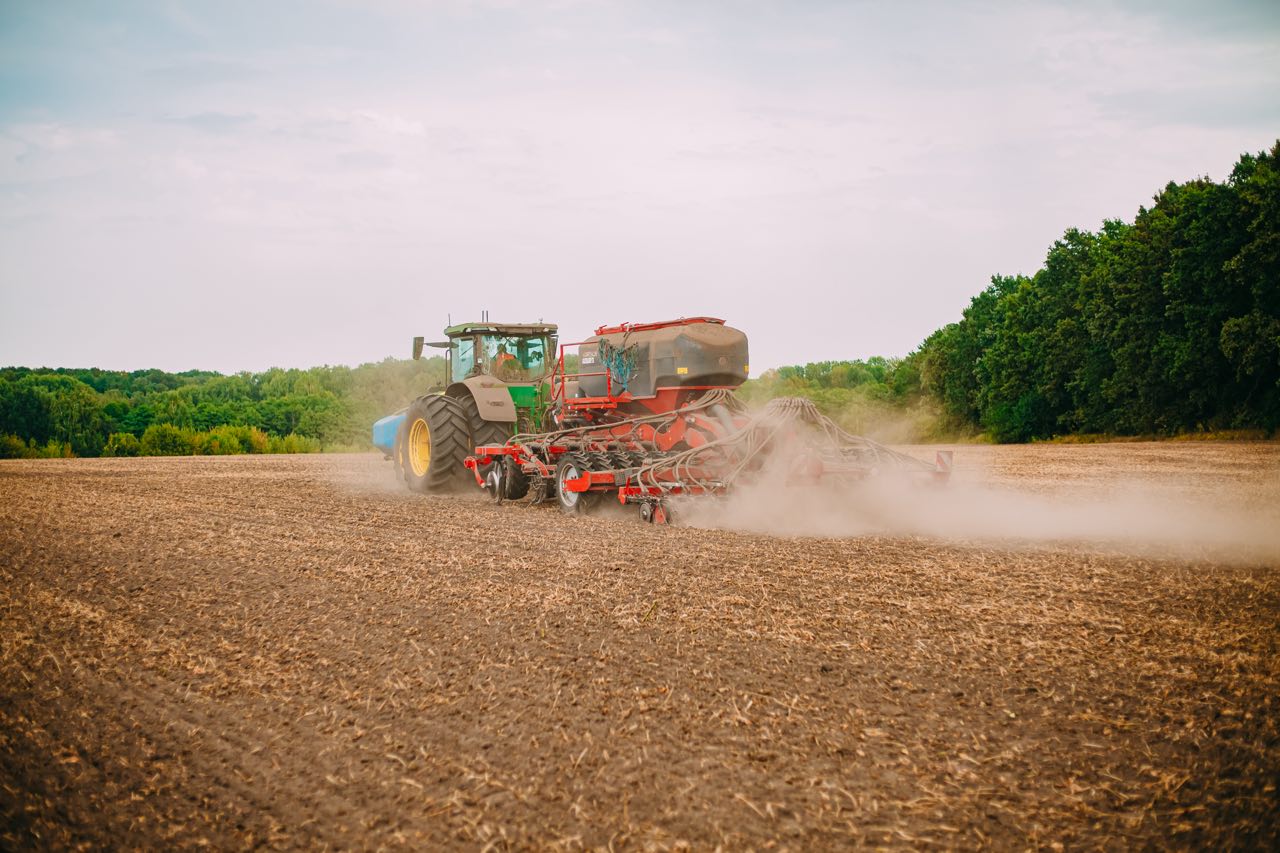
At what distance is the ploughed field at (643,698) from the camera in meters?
2.96

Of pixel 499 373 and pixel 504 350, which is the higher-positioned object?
pixel 504 350

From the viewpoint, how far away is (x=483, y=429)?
501 inches

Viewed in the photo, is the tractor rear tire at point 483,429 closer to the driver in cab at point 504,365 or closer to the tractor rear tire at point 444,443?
the tractor rear tire at point 444,443

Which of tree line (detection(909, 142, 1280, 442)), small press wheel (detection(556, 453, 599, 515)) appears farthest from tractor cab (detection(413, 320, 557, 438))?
tree line (detection(909, 142, 1280, 442))

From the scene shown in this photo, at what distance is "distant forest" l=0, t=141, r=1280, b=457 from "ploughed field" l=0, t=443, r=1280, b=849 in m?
11.6

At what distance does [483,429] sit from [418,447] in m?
1.72

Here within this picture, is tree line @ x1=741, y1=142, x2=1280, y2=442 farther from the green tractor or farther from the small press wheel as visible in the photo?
the small press wheel

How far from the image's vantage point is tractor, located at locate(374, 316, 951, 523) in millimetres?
9508

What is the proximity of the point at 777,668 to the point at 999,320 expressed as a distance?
4002 centimetres

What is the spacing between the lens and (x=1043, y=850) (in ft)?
9.01

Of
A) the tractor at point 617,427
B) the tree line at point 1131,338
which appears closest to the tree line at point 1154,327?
the tree line at point 1131,338

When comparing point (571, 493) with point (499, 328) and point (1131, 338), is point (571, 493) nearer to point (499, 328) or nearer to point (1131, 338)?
point (499, 328)

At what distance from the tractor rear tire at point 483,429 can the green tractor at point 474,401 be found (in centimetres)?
1

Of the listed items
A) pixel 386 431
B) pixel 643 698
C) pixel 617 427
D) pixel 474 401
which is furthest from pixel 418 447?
pixel 643 698
